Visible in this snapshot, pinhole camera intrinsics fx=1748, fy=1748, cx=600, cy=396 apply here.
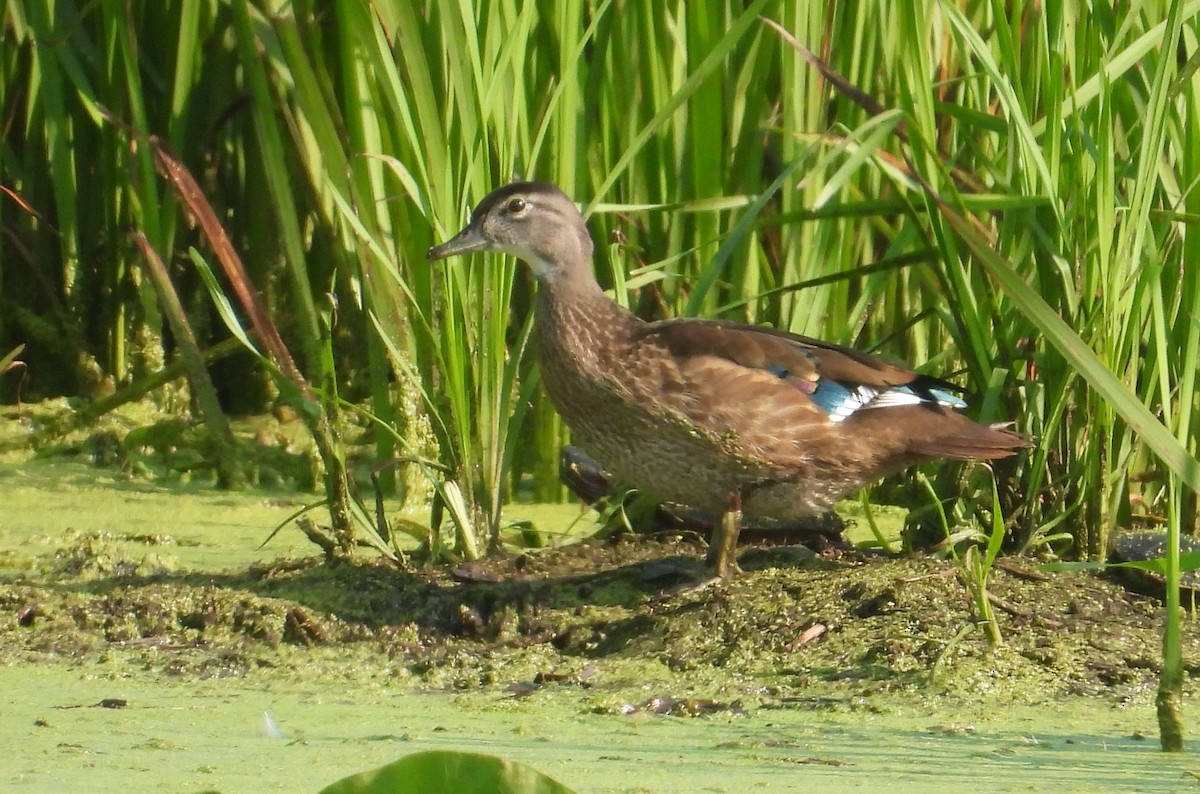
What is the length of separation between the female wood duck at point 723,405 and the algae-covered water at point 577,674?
0.65ft

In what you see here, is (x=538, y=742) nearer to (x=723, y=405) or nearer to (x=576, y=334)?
(x=723, y=405)

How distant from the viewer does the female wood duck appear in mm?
4000

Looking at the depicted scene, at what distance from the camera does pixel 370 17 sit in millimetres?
4066

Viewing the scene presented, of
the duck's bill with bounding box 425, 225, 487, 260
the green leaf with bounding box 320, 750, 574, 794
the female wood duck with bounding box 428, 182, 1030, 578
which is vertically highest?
the duck's bill with bounding box 425, 225, 487, 260

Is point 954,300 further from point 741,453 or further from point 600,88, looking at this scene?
point 600,88

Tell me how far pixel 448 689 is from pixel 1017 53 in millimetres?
1885

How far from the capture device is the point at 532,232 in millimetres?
4227

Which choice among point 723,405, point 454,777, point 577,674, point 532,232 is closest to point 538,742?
point 577,674

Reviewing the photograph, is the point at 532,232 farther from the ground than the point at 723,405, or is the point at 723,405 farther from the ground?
the point at 532,232

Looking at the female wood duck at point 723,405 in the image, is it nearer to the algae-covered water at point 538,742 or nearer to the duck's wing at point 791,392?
the duck's wing at point 791,392

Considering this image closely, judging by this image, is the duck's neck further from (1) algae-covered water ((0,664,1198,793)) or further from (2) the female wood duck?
(1) algae-covered water ((0,664,1198,793))

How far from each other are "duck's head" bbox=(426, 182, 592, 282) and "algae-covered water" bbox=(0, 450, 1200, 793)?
73 centimetres

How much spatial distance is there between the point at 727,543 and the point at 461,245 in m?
0.92

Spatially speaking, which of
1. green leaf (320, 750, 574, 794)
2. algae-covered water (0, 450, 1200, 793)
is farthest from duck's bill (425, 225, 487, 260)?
green leaf (320, 750, 574, 794)
